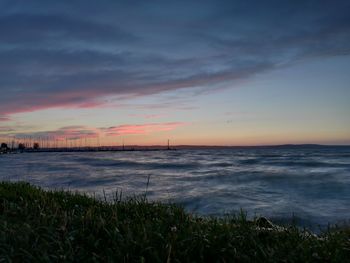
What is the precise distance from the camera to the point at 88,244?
12.6 feet

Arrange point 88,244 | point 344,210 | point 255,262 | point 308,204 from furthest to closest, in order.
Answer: point 308,204
point 344,210
point 88,244
point 255,262

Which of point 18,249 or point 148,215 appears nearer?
point 18,249

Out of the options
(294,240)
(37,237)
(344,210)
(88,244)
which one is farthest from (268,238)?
(344,210)

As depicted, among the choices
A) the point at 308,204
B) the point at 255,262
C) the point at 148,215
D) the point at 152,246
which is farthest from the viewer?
the point at 308,204

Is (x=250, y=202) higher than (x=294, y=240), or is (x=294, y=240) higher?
(x=294, y=240)

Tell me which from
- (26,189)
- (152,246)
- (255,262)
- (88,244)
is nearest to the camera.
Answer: (255,262)

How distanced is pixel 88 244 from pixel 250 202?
47.7 feet

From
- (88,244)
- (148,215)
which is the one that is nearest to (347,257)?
(88,244)

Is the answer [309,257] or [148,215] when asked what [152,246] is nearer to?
[309,257]

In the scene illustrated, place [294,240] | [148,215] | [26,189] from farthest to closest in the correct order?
1. [26,189]
2. [148,215]
3. [294,240]

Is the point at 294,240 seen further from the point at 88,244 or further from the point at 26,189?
the point at 26,189

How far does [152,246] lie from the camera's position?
3.61 m

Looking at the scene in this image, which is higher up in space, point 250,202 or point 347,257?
point 347,257

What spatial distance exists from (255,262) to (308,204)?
15040 millimetres
